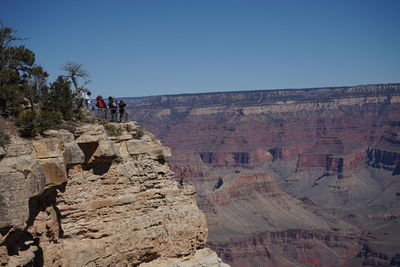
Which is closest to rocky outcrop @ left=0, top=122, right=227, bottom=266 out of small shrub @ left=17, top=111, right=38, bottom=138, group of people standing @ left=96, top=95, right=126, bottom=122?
small shrub @ left=17, top=111, right=38, bottom=138

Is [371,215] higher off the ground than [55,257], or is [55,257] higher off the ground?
[55,257]

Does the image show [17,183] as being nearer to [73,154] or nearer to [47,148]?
[47,148]

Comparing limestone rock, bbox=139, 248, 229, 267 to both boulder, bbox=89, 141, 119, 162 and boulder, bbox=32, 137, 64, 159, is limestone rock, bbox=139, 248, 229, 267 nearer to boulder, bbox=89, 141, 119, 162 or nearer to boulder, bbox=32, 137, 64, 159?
boulder, bbox=89, 141, 119, 162

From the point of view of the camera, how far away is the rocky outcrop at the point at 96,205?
9531mm

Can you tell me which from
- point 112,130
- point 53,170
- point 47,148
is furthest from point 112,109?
point 53,170

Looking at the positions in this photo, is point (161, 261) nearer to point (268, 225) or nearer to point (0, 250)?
point (0, 250)

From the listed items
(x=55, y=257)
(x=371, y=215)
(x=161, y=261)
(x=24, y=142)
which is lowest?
(x=371, y=215)

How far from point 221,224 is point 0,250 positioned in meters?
99.5

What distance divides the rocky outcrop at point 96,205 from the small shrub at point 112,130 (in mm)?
91

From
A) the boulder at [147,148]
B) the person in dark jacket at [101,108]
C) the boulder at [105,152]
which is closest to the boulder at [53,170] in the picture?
the boulder at [105,152]

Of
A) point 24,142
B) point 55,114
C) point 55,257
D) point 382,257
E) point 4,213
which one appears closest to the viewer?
point 4,213

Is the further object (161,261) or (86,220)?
(161,261)

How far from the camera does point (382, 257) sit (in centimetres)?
9438

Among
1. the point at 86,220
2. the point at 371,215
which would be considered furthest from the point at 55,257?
the point at 371,215
